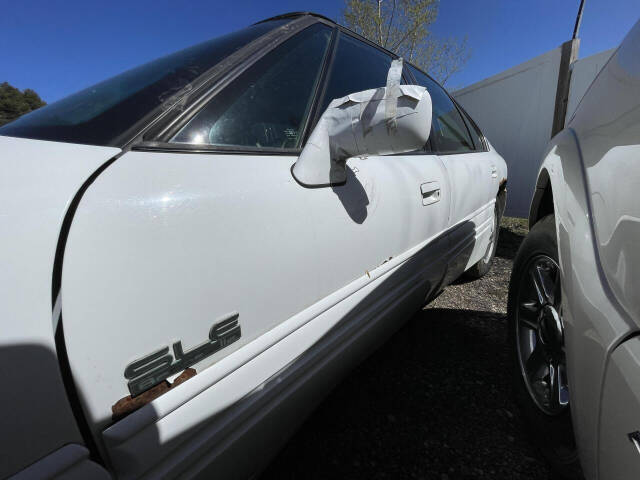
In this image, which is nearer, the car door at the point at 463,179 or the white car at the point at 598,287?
the white car at the point at 598,287

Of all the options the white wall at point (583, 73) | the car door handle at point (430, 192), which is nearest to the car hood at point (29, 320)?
the car door handle at point (430, 192)

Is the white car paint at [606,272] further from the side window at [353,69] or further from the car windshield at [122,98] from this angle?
→ the car windshield at [122,98]

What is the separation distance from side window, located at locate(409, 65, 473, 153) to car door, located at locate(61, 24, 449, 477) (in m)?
1.09

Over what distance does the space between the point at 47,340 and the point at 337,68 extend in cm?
→ 140

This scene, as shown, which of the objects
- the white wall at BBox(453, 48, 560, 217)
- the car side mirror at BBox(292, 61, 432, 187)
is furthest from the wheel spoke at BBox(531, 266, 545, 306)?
the white wall at BBox(453, 48, 560, 217)

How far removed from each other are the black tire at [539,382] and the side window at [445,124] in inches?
31.6

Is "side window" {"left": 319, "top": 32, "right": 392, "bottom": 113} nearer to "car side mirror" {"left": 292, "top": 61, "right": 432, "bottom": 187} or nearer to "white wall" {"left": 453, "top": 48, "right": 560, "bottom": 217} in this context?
"car side mirror" {"left": 292, "top": 61, "right": 432, "bottom": 187}

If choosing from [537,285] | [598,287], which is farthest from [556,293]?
[598,287]

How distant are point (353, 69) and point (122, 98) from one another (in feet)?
3.46

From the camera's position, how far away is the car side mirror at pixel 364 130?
83 cm

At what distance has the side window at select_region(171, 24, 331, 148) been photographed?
2.95ft

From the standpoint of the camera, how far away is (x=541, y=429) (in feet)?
4.28

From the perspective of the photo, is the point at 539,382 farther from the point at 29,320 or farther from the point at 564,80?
the point at 564,80

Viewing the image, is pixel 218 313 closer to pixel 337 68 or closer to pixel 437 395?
pixel 337 68
